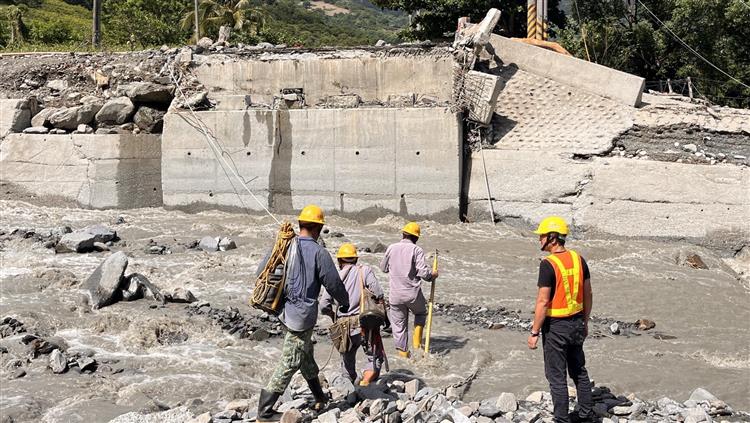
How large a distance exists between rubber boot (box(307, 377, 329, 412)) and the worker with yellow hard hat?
1746 millimetres

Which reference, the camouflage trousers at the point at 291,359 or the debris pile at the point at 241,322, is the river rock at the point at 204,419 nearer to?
the camouflage trousers at the point at 291,359

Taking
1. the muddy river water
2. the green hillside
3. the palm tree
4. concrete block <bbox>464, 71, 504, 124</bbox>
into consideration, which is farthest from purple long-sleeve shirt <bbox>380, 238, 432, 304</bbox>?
the palm tree

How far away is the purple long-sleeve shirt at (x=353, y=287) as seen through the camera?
5922 millimetres

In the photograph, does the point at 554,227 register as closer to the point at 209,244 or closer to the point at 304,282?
the point at 304,282

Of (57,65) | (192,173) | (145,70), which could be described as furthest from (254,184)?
(57,65)

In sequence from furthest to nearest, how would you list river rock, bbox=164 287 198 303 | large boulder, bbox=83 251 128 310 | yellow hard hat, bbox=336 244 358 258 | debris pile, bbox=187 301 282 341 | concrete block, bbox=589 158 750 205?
concrete block, bbox=589 158 750 205
river rock, bbox=164 287 198 303
large boulder, bbox=83 251 128 310
debris pile, bbox=187 301 282 341
yellow hard hat, bbox=336 244 358 258

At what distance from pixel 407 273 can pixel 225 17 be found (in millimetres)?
23237

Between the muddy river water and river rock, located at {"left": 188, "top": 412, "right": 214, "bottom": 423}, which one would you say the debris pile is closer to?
the muddy river water

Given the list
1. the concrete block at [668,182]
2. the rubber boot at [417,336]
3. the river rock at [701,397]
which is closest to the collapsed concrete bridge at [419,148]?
the concrete block at [668,182]

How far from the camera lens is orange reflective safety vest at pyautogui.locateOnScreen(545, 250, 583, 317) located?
4.82m

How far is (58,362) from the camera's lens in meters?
6.71

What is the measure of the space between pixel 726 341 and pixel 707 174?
5.40 meters

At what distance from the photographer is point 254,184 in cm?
1476

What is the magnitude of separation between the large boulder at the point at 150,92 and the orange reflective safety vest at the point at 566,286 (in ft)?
41.8
